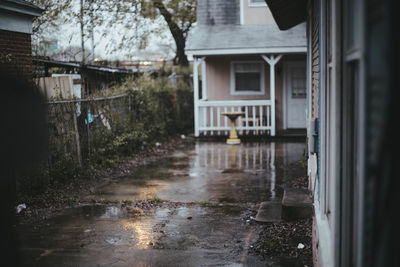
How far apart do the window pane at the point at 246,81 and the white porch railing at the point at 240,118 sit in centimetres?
90

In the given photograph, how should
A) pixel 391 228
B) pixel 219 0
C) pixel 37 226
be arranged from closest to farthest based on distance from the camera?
pixel 391 228, pixel 37 226, pixel 219 0

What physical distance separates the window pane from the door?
1148mm

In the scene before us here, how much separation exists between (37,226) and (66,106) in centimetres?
318

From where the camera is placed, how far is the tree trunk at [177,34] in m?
26.2

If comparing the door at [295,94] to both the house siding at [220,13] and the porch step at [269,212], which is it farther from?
the porch step at [269,212]

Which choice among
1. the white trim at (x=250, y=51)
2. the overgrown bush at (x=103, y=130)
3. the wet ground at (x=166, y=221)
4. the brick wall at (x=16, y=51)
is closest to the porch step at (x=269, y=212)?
the wet ground at (x=166, y=221)

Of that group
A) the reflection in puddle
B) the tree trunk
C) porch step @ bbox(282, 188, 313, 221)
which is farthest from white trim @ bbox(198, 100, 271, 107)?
porch step @ bbox(282, 188, 313, 221)

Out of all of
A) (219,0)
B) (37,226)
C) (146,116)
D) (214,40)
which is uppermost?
(219,0)

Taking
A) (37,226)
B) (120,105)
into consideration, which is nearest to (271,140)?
(120,105)

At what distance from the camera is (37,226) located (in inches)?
268

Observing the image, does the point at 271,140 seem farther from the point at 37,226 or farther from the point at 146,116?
the point at 37,226

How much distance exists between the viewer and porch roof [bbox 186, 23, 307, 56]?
16.6 metres

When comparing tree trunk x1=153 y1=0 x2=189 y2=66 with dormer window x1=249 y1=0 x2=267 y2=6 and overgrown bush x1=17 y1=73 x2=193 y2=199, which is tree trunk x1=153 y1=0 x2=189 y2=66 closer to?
dormer window x1=249 y1=0 x2=267 y2=6

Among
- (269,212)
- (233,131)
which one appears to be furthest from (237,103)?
(269,212)
